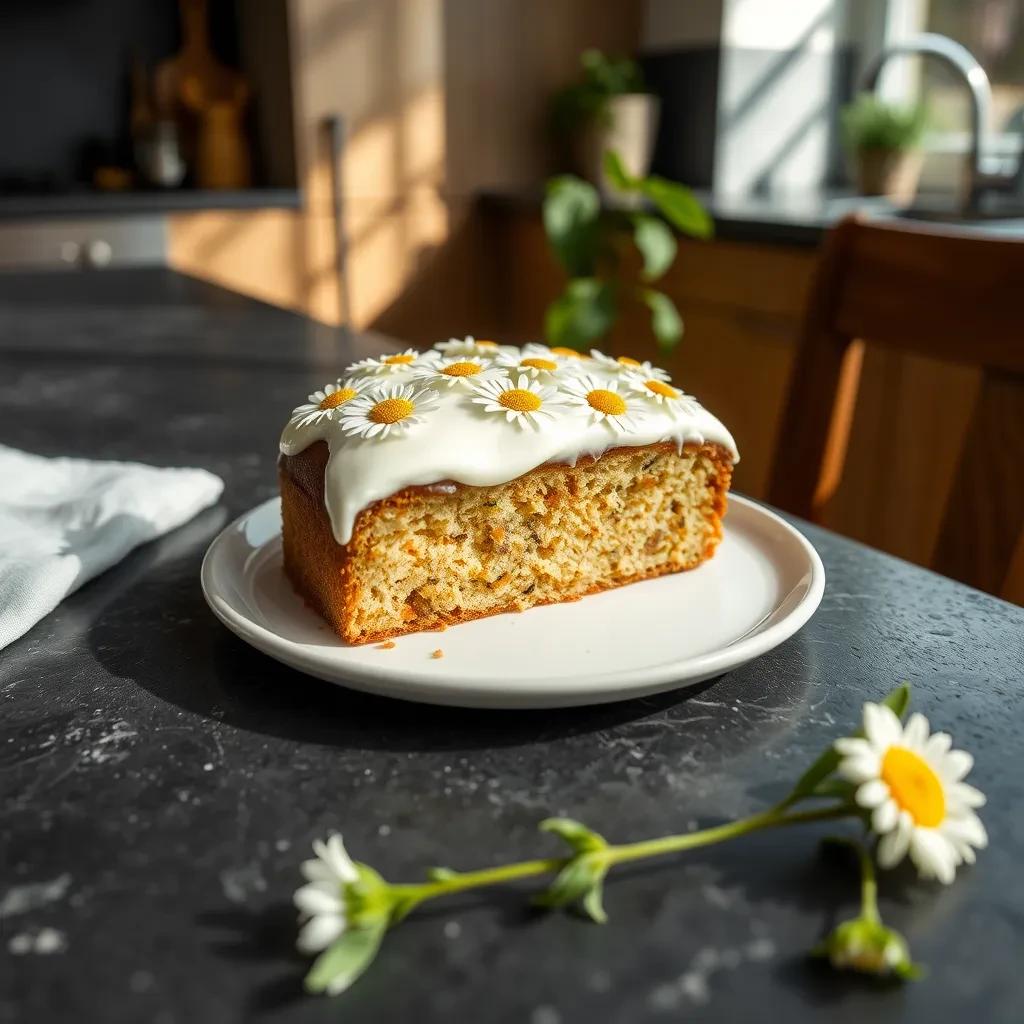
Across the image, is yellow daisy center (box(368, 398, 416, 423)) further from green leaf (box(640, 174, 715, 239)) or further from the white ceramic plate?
green leaf (box(640, 174, 715, 239))

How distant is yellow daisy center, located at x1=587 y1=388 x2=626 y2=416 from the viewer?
0.68m

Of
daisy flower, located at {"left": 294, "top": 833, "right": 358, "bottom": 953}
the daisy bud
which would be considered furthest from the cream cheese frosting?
Result: the daisy bud

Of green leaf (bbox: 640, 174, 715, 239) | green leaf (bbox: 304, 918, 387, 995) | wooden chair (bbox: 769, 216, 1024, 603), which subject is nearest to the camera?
green leaf (bbox: 304, 918, 387, 995)

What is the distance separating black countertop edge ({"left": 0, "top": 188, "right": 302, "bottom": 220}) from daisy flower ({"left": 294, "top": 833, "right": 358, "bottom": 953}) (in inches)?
114

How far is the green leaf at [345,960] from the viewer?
0.38 metres

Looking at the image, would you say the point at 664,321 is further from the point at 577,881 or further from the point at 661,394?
the point at 577,881

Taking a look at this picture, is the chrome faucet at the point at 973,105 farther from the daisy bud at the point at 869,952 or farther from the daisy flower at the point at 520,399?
the daisy bud at the point at 869,952

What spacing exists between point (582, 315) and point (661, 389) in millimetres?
2056

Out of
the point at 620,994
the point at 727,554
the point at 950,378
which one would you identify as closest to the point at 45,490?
the point at 727,554

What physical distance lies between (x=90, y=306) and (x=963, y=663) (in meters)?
1.68

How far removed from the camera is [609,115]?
328cm

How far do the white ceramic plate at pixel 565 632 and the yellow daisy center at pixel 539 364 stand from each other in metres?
0.16

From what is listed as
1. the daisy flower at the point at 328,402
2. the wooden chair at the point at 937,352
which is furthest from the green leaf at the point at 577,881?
the wooden chair at the point at 937,352

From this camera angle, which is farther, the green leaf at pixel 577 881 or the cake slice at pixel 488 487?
the cake slice at pixel 488 487
